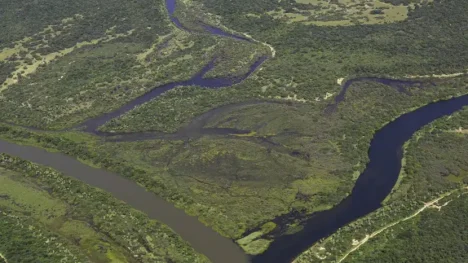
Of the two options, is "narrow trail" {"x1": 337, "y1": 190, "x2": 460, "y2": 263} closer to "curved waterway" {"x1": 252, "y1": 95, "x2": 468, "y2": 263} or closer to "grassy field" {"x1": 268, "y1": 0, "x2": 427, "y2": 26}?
"curved waterway" {"x1": 252, "y1": 95, "x2": 468, "y2": 263}

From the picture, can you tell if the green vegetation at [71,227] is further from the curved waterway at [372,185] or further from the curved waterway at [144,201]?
the curved waterway at [372,185]

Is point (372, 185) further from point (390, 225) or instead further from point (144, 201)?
point (144, 201)

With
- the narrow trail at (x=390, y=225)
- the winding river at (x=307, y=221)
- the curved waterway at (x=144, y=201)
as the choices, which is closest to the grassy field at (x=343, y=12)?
the winding river at (x=307, y=221)

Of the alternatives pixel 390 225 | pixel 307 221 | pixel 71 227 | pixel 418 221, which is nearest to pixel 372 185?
pixel 390 225

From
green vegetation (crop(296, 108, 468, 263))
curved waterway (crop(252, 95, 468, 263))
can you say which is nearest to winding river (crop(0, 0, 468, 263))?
curved waterway (crop(252, 95, 468, 263))

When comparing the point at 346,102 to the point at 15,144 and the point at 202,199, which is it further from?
the point at 15,144

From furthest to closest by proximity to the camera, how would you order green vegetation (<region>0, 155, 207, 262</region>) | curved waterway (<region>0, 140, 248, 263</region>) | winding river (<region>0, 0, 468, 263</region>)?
winding river (<region>0, 0, 468, 263</region>) → curved waterway (<region>0, 140, 248, 263</region>) → green vegetation (<region>0, 155, 207, 262</region>)
